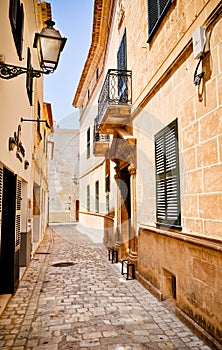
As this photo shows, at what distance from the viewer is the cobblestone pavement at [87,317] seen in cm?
348

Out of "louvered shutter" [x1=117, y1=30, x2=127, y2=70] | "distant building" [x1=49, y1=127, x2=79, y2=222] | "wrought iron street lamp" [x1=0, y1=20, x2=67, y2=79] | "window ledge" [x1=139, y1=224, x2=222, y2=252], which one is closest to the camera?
"window ledge" [x1=139, y1=224, x2=222, y2=252]

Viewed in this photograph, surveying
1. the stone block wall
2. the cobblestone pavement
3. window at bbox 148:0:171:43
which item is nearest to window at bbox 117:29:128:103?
window at bbox 148:0:171:43

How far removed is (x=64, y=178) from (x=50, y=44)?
24.9m

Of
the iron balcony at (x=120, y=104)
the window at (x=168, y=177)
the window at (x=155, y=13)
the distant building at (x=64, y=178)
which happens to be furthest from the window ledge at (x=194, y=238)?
the distant building at (x=64, y=178)

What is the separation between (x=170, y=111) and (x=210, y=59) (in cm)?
143

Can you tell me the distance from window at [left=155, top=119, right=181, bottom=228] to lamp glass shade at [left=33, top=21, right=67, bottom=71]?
2.17 m

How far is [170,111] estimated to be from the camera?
485cm

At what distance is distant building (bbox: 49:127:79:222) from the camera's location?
27.7m

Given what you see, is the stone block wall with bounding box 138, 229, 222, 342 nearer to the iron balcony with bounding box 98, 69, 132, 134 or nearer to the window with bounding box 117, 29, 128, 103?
the iron balcony with bounding box 98, 69, 132, 134

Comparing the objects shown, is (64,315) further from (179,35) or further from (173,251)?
(179,35)

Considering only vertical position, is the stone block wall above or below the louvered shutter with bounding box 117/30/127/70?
below

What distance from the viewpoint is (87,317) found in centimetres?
430

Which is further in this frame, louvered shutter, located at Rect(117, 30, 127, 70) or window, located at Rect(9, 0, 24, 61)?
louvered shutter, located at Rect(117, 30, 127, 70)

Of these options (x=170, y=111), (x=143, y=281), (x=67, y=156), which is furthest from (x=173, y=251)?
(x=67, y=156)
